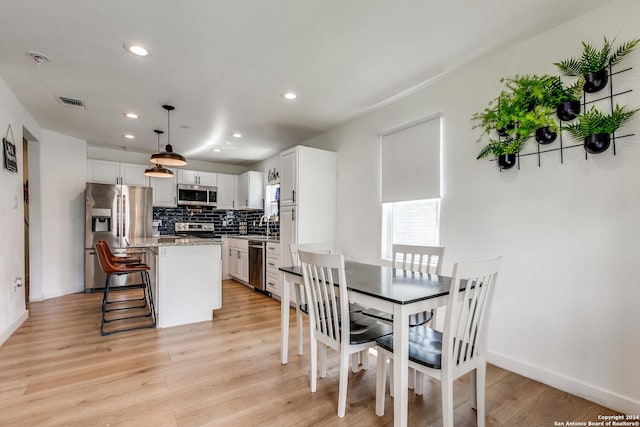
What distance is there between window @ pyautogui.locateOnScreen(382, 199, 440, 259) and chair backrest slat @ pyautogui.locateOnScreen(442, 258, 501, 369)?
1.34 m

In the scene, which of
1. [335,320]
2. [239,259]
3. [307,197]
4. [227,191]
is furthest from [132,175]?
[335,320]

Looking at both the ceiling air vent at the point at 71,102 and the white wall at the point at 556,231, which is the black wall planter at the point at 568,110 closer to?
the white wall at the point at 556,231

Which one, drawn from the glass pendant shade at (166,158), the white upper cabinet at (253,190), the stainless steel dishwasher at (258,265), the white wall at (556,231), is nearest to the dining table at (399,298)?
the white wall at (556,231)

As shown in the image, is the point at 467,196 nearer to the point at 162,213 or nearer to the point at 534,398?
the point at 534,398

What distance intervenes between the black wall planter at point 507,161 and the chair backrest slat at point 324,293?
1.62 meters

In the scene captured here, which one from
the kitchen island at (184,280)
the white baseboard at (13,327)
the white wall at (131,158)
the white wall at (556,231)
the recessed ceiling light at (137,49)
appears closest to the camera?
the white wall at (556,231)

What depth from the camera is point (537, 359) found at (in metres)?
2.28

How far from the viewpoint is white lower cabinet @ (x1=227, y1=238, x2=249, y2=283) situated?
544cm

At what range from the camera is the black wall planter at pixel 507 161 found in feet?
7.89

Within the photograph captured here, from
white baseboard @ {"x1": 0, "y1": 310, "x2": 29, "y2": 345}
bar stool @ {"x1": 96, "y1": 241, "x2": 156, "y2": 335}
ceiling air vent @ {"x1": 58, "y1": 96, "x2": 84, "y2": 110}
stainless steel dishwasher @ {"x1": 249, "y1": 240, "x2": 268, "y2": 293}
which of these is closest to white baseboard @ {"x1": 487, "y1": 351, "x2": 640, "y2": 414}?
stainless steel dishwasher @ {"x1": 249, "y1": 240, "x2": 268, "y2": 293}

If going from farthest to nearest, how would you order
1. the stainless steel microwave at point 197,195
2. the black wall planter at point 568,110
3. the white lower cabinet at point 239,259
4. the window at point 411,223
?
1. the stainless steel microwave at point 197,195
2. the white lower cabinet at point 239,259
3. the window at point 411,223
4. the black wall planter at point 568,110

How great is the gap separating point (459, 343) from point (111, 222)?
5.38m

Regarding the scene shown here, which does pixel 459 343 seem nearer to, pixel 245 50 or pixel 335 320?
pixel 335 320

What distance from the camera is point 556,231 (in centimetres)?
219
